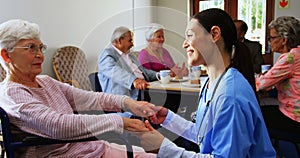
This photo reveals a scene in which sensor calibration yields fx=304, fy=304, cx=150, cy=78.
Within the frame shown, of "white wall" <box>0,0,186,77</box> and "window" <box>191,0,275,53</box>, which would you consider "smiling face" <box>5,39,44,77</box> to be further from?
"window" <box>191,0,275,53</box>

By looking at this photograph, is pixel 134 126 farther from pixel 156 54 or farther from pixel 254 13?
pixel 254 13

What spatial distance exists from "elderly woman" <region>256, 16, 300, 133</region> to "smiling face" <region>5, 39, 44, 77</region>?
1476mm

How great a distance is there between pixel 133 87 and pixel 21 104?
121cm

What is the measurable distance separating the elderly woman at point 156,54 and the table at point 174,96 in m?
0.38

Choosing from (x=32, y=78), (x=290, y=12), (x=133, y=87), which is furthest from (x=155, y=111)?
(x=290, y=12)

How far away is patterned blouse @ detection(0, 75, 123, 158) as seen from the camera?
3.94 feet

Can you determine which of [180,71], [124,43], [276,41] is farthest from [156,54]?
[276,41]

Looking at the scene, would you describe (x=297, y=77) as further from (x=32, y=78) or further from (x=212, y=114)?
(x=32, y=78)

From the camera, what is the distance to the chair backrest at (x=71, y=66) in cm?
354

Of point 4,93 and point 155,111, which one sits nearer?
point 4,93

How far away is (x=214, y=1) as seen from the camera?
5.44 metres

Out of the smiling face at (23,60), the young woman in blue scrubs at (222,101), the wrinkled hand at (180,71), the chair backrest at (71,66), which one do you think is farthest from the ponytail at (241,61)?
the chair backrest at (71,66)

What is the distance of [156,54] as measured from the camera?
9.81 ft

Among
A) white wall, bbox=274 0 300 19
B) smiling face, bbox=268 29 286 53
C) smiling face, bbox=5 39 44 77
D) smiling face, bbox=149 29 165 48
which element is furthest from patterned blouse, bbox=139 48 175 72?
white wall, bbox=274 0 300 19
